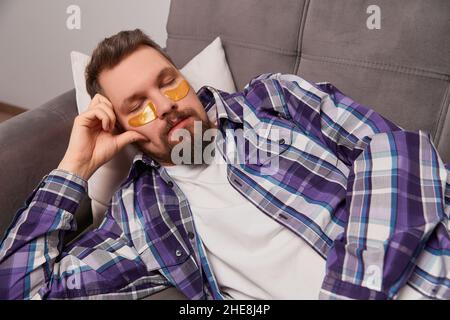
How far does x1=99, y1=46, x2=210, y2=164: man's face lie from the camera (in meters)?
1.07

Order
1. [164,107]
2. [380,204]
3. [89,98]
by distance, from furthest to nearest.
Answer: [89,98] < [164,107] < [380,204]

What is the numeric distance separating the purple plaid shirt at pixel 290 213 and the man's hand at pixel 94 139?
0.05 metres

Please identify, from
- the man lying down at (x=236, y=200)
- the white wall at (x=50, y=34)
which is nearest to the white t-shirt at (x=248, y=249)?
the man lying down at (x=236, y=200)

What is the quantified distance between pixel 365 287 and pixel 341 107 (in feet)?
1.50

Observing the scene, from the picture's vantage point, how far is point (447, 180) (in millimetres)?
925

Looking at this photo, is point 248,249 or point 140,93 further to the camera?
point 140,93

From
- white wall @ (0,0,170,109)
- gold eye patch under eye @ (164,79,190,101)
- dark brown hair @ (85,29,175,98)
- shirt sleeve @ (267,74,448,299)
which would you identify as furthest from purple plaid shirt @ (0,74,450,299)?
white wall @ (0,0,170,109)

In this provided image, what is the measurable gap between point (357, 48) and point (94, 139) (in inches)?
29.0

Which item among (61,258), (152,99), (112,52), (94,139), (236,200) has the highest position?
(112,52)

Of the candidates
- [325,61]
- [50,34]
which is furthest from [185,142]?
[50,34]

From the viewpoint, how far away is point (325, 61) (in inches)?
45.0

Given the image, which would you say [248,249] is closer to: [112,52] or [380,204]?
[380,204]

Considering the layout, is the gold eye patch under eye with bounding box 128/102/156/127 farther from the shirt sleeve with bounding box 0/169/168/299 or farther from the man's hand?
the shirt sleeve with bounding box 0/169/168/299

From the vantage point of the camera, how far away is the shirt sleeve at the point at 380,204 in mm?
756
